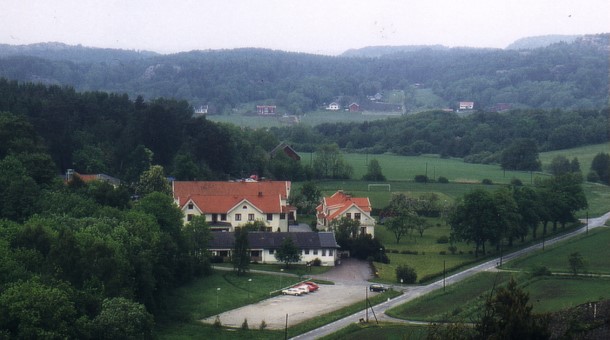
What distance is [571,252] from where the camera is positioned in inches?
1240

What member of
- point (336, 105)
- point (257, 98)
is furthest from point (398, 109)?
point (257, 98)

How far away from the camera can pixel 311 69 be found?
439 feet

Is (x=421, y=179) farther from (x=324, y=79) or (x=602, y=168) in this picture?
(x=324, y=79)

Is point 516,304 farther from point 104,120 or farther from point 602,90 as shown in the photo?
point 602,90

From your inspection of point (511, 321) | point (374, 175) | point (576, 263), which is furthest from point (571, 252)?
point (374, 175)

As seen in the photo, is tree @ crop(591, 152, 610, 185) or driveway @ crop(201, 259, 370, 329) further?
tree @ crop(591, 152, 610, 185)

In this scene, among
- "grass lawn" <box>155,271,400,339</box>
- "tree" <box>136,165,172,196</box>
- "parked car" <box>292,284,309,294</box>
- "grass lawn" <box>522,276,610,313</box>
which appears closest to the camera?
"grass lawn" <box>155,271,400,339</box>

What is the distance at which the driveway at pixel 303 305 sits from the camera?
2388 centimetres

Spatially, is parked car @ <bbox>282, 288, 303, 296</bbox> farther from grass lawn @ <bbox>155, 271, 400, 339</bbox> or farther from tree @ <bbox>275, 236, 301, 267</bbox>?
tree @ <bbox>275, 236, 301, 267</bbox>

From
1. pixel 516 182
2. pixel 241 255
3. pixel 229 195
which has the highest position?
pixel 516 182

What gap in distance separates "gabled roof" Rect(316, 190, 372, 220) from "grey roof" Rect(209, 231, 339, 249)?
262 centimetres

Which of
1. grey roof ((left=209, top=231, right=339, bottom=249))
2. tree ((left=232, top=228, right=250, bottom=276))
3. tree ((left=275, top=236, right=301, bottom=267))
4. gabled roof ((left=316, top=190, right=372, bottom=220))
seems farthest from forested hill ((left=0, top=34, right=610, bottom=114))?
tree ((left=232, top=228, right=250, bottom=276))

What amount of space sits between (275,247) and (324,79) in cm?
8637

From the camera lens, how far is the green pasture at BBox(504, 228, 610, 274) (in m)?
29.3
